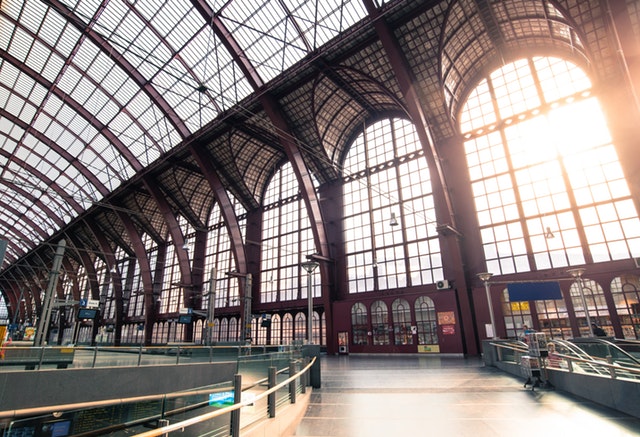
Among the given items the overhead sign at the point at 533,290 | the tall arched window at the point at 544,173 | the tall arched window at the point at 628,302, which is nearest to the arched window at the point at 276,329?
the tall arched window at the point at 544,173

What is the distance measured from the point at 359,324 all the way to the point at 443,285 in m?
7.96

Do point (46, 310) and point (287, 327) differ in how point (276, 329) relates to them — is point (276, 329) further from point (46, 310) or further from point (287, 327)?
point (46, 310)

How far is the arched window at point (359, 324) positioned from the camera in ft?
90.8

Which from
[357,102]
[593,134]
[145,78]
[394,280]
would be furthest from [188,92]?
[593,134]

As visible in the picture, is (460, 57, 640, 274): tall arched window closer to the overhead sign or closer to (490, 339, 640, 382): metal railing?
the overhead sign

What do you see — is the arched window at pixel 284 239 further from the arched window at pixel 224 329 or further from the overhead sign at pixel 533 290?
the overhead sign at pixel 533 290

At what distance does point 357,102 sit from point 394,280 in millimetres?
16000

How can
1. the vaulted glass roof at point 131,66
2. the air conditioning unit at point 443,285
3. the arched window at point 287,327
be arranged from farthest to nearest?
the arched window at point 287,327, the air conditioning unit at point 443,285, the vaulted glass roof at point 131,66

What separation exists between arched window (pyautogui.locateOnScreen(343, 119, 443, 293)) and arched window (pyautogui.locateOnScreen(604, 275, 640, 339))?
10147 mm

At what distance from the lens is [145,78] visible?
2828 centimetres

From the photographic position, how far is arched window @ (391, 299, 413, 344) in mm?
25645

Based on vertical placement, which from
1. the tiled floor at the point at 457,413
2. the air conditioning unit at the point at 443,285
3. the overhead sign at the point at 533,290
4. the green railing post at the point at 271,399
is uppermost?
the air conditioning unit at the point at 443,285

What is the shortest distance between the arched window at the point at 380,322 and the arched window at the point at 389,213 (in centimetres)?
158

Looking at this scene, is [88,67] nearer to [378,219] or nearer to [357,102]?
[357,102]
